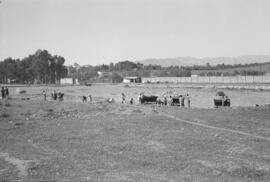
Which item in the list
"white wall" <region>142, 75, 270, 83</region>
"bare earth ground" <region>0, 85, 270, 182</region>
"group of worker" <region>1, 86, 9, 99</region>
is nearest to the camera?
"bare earth ground" <region>0, 85, 270, 182</region>

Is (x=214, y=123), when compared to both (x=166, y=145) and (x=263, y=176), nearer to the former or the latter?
(x=166, y=145)

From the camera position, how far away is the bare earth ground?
41.1 ft

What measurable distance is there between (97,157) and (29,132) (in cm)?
977

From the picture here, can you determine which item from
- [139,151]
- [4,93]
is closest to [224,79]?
[4,93]

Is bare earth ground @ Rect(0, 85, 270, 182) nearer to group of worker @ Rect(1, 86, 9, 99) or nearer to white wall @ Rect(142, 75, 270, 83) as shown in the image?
group of worker @ Rect(1, 86, 9, 99)

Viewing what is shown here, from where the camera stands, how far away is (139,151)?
16.8 meters

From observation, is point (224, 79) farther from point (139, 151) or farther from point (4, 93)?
point (139, 151)

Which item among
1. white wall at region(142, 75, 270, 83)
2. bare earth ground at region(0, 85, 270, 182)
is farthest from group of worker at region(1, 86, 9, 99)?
white wall at region(142, 75, 270, 83)

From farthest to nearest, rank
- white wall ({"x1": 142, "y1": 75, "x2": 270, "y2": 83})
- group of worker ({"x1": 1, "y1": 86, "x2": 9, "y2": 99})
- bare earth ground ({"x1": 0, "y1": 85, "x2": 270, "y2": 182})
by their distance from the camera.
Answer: white wall ({"x1": 142, "y1": 75, "x2": 270, "y2": 83}) < group of worker ({"x1": 1, "y1": 86, "x2": 9, "y2": 99}) < bare earth ground ({"x1": 0, "y1": 85, "x2": 270, "y2": 182})

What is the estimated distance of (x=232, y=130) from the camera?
22.7 metres

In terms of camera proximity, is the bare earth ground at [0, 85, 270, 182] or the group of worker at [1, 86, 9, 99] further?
the group of worker at [1, 86, 9, 99]

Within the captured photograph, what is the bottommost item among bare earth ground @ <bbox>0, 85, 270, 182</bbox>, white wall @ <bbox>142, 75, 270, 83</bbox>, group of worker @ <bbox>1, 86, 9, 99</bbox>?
bare earth ground @ <bbox>0, 85, 270, 182</bbox>

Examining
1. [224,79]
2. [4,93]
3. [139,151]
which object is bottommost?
[139,151]

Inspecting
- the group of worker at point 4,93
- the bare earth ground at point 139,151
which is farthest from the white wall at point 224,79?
the bare earth ground at point 139,151
